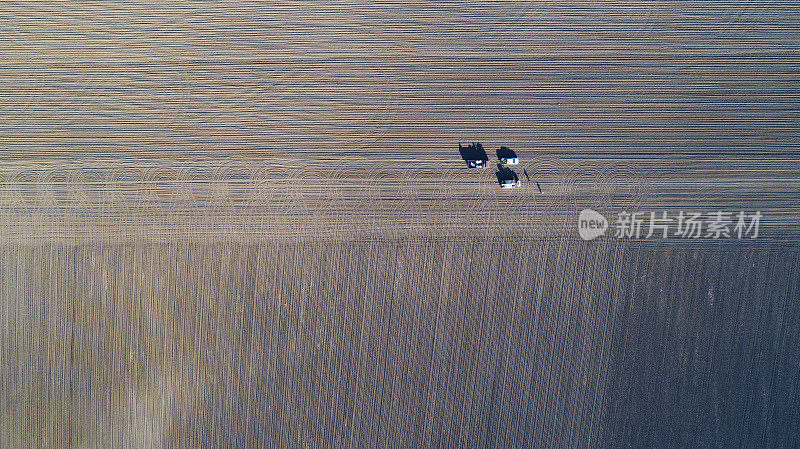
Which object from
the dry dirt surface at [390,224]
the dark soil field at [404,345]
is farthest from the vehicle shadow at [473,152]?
the dark soil field at [404,345]

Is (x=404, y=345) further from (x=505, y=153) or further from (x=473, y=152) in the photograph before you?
(x=505, y=153)

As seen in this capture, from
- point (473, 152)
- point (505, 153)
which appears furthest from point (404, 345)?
point (505, 153)

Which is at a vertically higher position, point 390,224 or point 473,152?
point 473,152

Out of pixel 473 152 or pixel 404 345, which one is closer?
pixel 473 152

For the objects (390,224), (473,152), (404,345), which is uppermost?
(473,152)

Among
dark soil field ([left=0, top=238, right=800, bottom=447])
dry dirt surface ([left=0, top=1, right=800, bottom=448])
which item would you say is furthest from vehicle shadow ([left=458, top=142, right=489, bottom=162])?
dark soil field ([left=0, top=238, right=800, bottom=447])

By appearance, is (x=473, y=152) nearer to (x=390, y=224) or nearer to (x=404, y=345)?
(x=390, y=224)
